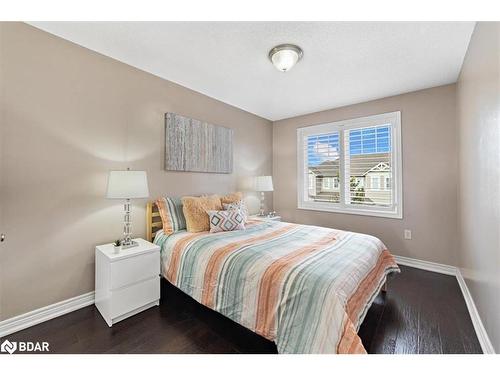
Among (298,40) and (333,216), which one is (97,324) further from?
(333,216)

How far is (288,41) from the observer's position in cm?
200

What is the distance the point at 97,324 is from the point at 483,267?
118 inches

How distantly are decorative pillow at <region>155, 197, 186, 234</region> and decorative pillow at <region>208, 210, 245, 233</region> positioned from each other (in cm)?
36

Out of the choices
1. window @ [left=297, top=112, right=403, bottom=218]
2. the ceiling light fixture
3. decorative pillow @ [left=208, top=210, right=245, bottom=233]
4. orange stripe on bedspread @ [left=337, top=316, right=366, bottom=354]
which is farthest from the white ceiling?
orange stripe on bedspread @ [left=337, top=316, right=366, bottom=354]

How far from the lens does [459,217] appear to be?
271 centimetres

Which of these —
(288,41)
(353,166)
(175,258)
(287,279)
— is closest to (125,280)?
(175,258)

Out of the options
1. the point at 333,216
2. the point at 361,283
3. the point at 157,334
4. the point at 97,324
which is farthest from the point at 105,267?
the point at 333,216

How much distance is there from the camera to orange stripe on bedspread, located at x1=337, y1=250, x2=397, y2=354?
116cm

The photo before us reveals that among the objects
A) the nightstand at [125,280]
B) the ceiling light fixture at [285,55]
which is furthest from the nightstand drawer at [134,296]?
the ceiling light fixture at [285,55]

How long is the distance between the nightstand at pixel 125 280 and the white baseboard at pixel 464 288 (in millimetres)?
2495

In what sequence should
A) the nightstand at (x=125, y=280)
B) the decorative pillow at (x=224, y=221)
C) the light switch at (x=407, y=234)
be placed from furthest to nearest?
1. the light switch at (x=407, y=234)
2. the decorative pillow at (x=224, y=221)
3. the nightstand at (x=125, y=280)

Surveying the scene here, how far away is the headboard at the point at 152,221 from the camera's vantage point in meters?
2.53

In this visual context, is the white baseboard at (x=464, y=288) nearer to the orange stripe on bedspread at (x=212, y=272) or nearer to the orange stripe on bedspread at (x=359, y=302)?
the orange stripe on bedspread at (x=359, y=302)

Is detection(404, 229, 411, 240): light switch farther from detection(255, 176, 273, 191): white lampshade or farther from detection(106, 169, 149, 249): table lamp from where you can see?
detection(106, 169, 149, 249): table lamp
